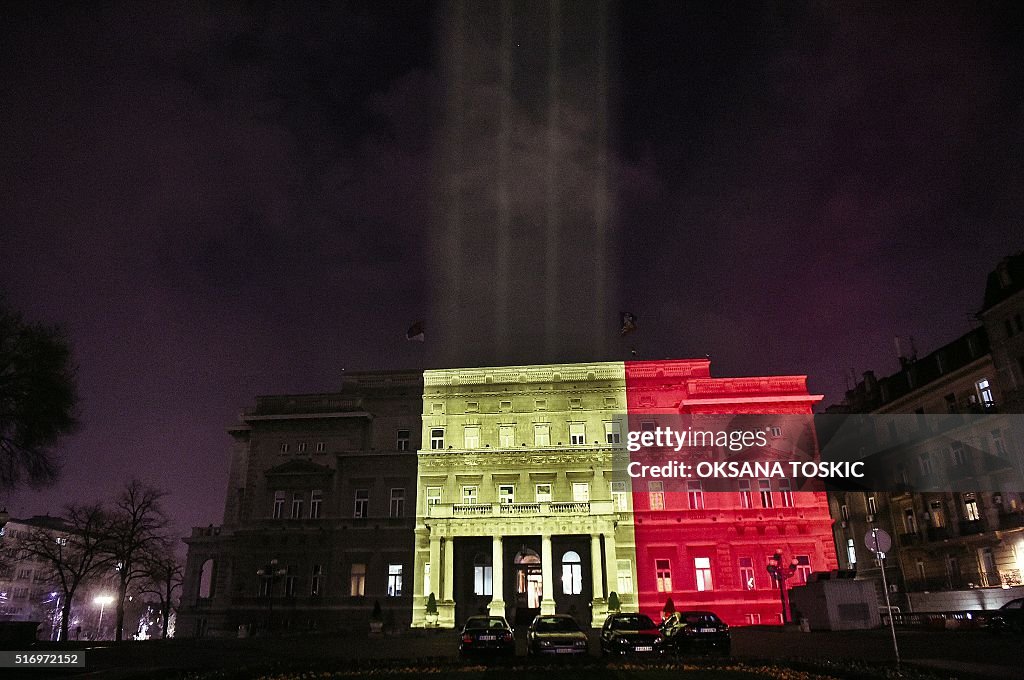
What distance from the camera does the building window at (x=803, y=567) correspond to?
1774 inches

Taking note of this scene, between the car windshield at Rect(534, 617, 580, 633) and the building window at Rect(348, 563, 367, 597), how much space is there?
2833cm

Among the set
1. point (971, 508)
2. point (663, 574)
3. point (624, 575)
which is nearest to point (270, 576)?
point (624, 575)

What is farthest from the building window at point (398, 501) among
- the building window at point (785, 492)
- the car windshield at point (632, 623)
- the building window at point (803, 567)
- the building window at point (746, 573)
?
the car windshield at point (632, 623)

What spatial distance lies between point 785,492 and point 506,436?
20.0m

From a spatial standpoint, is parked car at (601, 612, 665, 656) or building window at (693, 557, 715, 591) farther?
building window at (693, 557, 715, 591)

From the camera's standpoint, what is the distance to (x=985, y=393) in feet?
150

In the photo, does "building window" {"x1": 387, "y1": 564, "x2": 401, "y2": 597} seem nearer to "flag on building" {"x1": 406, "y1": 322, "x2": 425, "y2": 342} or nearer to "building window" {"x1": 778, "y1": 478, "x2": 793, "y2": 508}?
"flag on building" {"x1": 406, "y1": 322, "x2": 425, "y2": 342}

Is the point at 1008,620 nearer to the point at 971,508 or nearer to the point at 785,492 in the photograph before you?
the point at 785,492

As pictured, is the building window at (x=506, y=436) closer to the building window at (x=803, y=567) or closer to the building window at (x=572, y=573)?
the building window at (x=572, y=573)

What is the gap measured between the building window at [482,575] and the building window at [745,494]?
17.9m

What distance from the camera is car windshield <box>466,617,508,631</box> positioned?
70.0 ft

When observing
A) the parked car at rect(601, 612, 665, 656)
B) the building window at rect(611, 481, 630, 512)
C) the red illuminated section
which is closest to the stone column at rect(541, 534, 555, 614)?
the building window at rect(611, 481, 630, 512)

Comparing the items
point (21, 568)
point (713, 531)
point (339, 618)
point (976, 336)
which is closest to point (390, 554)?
point (339, 618)

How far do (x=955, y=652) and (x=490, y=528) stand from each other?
93.8 feet
